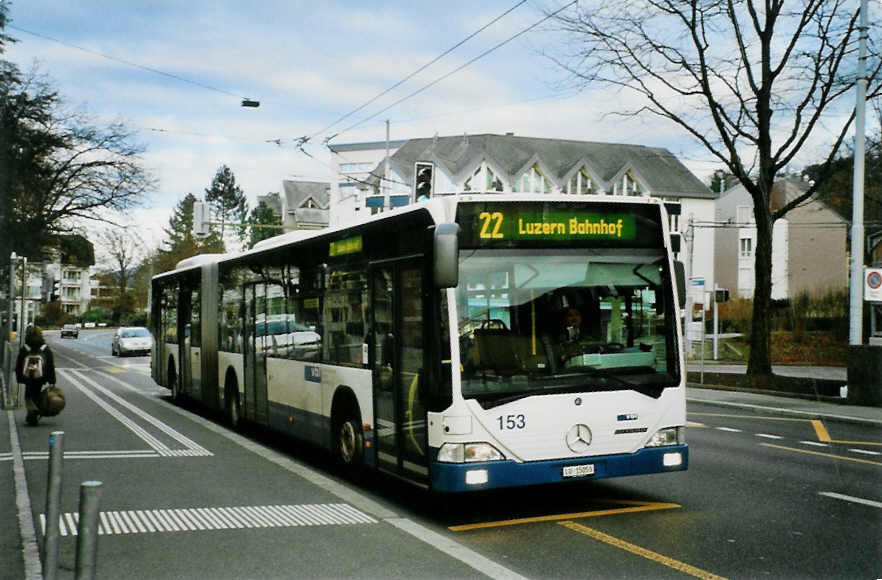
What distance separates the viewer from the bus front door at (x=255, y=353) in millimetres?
13609

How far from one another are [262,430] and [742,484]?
329 inches

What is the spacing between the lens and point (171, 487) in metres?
9.59

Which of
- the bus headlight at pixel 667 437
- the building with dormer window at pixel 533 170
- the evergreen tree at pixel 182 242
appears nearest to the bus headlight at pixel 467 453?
the bus headlight at pixel 667 437

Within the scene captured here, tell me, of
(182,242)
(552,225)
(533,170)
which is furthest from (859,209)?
(182,242)

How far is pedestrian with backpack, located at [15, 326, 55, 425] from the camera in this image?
51.0ft

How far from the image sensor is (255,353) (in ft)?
45.9

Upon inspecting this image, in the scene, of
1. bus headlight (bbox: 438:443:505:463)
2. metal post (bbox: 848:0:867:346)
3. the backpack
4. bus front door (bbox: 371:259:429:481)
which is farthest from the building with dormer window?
bus headlight (bbox: 438:443:505:463)

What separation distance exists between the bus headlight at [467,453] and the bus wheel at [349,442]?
2112mm

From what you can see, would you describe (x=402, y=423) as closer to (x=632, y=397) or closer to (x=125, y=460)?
(x=632, y=397)


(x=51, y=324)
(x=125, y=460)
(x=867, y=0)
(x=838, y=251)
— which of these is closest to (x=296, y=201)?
(x=51, y=324)

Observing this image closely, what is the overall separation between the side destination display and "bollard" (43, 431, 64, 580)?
3442mm

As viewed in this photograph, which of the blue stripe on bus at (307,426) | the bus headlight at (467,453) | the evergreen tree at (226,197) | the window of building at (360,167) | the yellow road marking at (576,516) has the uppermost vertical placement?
the evergreen tree at (226,197)

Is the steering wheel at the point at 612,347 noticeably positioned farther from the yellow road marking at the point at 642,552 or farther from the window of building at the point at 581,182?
the window of building at the point at 581,182

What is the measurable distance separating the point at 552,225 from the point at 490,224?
22.6 inches
